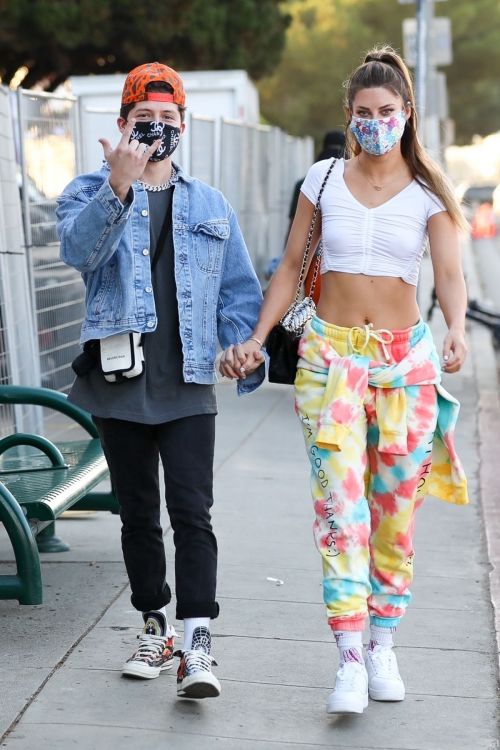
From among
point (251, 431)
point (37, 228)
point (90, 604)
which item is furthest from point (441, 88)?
point (90, 604)

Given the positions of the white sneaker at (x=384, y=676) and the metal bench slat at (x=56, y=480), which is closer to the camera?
the white sneaker at (x=384, y=676)

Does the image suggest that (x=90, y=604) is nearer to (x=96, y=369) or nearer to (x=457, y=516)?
(x=96, y=369)

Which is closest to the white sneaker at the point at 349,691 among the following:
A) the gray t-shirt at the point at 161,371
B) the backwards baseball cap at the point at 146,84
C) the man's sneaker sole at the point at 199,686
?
the man's sneaker sole at the point at 199,686

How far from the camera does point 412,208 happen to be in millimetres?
3912

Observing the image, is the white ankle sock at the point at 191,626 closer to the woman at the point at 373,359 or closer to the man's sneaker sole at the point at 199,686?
the man's sneaker sole at the point at 199,686

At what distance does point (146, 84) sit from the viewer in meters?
3.86

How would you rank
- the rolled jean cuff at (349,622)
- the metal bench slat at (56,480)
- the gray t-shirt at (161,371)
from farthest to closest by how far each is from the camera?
the metal bench slat at (56,480)
the gray t-shirt at (161,371)
the rolled jean cuff at (349,622)

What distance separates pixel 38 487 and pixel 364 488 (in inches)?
56.4

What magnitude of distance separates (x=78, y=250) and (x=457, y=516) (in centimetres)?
330

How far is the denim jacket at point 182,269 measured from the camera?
3.83 metres

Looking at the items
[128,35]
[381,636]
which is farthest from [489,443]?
[128,35]

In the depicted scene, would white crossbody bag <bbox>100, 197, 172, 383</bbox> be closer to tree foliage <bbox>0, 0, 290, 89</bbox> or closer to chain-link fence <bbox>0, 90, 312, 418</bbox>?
chain-link fence <bbox>0, 90, 312, 418</bbox>

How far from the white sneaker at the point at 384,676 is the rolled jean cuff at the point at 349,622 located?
23 centimetres

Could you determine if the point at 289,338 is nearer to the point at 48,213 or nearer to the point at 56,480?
the point at 56,480
